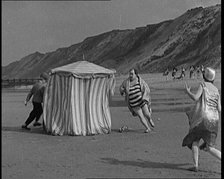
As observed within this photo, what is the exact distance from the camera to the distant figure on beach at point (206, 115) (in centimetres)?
221

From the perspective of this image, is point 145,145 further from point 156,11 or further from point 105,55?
point 156,11

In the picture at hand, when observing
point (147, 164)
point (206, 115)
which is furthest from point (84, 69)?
point (206, 115)

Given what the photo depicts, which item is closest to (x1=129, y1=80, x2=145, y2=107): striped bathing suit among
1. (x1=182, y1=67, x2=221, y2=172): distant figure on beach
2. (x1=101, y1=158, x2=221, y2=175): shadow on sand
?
(x1=101, y1=158, x2=221, y2=175): shadow on sand

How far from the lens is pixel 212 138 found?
2.24 metres

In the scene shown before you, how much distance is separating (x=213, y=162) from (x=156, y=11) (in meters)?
1.07

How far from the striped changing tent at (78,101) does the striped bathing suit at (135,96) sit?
0.24 m

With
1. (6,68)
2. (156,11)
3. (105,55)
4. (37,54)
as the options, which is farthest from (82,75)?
(6,68)

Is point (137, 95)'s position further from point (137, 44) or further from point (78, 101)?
point (137, 44)

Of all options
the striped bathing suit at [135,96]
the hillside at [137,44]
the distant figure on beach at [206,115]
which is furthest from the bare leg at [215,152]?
the striped bathing suit at [135,96]

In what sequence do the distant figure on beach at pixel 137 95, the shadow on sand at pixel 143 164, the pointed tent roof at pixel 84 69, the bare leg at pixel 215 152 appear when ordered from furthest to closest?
1. the distant figure on beach at pixel 137 95
2. the pointed tent roof at pixel 84 69
3. the shadow on sand at pixel 143 164
4. the bare leg at pixel 215 152

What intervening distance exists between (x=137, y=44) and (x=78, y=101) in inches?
67.4

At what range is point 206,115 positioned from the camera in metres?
2.20

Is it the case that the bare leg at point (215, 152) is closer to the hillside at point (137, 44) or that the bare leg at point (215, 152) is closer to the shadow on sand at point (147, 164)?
the shadow on sand at point (147, 164)

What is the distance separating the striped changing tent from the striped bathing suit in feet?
0.80
